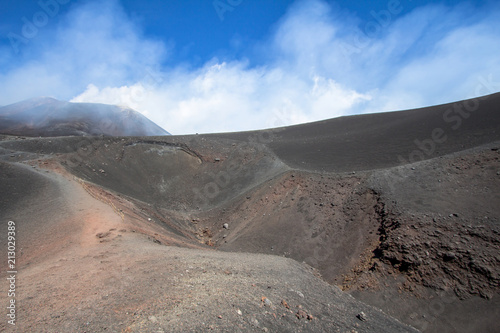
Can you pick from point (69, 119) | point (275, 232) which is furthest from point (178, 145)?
point (69, 119)

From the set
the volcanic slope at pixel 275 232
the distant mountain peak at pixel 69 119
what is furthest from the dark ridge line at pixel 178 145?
the distant mountain peak at pixel 69 119

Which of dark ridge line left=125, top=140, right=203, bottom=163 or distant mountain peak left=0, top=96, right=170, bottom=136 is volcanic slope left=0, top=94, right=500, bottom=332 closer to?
dark ridge line left=125, top=140, right=203, bottom=163

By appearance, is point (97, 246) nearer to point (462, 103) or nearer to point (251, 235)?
point (251, 235)

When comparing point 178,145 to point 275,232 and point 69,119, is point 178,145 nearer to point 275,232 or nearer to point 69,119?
point 275,232

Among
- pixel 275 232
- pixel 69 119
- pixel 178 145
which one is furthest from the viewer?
pixel 69 119

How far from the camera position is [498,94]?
2239 centimetres

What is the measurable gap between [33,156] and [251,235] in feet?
56.1

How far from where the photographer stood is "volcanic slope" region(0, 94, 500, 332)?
5328mm

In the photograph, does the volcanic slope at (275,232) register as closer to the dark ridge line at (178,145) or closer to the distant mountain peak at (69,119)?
the dark ridge line at (178,145)

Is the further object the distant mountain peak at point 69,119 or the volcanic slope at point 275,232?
the distant mountain peak at point 69,119

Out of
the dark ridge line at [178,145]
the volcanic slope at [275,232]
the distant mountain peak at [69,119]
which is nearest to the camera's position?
the volcanic slope at [275,232]

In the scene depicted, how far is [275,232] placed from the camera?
1429 cm

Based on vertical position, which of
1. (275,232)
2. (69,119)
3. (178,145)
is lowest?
A: (275,232)

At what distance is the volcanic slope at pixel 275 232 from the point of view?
17.5 ft
